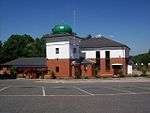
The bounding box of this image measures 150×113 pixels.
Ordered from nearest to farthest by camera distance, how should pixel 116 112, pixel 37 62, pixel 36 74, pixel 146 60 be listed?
1. pixel 116 112
2. pixel 36 74
3. pixel 37 62
4. pixel 146 60

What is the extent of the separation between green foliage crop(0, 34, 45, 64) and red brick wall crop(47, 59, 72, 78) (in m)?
28.6

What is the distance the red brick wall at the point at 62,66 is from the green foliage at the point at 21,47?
28.6 metres

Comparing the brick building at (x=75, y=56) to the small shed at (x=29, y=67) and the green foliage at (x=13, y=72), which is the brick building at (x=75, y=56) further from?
the green foliage at (x=13, y=72)

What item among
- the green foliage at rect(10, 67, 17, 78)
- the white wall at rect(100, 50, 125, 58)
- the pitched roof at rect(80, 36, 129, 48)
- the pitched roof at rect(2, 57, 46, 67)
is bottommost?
the green foliage at rect(10, 67, 17, 78)

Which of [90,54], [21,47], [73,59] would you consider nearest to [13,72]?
[73,59]

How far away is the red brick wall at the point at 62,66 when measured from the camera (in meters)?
57.5

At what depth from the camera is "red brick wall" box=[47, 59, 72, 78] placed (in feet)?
189

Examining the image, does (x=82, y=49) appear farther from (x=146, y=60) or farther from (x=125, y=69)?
(x=146, y=60)

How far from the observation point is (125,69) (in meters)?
67.2

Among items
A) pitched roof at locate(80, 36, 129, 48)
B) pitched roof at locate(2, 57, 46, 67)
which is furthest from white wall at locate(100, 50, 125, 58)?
pitched roof at locate(2, 57, 46, 67)

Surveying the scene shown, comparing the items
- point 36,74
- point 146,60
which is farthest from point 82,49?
point 146,60

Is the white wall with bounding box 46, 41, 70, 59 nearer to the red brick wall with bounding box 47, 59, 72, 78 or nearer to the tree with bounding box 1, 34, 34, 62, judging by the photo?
the red brick wall with bounding box 47, 59, 72, 78

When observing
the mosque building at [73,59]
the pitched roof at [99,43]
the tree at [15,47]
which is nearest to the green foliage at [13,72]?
the mosque building at [73,59]

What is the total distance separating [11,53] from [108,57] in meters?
32.5
